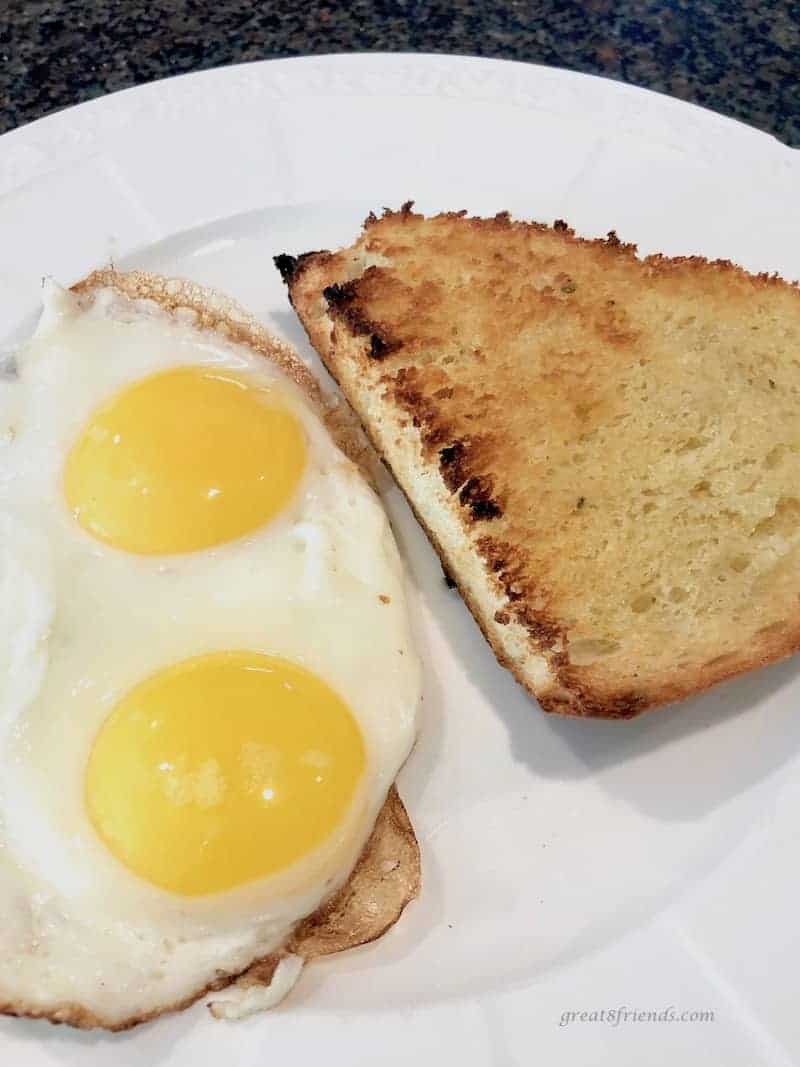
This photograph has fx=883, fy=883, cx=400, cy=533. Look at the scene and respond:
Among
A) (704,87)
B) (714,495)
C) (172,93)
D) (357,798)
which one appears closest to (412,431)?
(714,495)

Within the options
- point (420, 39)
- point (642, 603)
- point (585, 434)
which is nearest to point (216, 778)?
point (642, 603)

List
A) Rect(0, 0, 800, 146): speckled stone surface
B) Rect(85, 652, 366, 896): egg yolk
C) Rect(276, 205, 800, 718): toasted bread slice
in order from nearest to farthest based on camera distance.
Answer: Rect(85, 652, 366, 896): egg yolk → Rect(276, 205, 800, 718): toasted bread slice → Rect(0, 0, 800, 146): speckled stone surface

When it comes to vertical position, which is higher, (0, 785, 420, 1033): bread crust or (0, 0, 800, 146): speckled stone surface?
(0, 0, 800, 146): speckled stone surface

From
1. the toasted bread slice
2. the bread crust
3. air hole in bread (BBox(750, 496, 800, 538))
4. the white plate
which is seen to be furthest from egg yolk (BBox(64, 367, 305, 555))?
air hole in bread (BBox(750, 496, 800, 538))

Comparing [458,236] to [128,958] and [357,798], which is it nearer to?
[357,798]

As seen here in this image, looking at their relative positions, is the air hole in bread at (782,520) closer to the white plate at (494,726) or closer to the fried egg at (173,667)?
the white plate at (494,726)

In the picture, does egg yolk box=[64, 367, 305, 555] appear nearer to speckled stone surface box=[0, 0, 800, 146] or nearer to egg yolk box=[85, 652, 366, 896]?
egg yolk box=[85, 652, 366, 896]
